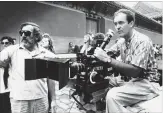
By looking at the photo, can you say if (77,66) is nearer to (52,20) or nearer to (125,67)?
(125,67)

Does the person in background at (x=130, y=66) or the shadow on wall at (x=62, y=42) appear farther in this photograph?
the shadow on wall at (x=62, y=42)

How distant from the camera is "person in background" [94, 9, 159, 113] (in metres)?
0.92

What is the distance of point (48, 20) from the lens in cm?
308

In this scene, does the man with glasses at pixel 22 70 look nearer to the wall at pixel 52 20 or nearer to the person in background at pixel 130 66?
the person in background at pixel 130 66

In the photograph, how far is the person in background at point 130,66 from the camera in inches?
36.4

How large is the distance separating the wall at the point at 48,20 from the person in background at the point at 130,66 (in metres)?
1.93

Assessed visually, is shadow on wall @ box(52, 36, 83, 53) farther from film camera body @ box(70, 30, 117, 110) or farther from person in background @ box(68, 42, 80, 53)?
film camera body @ box(70, 30, 117, 110)

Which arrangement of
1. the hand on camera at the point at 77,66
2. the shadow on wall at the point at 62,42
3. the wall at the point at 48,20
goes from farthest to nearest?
the shadow on wall at the point at 62,42, the wall at the point at 48,20, the hand on camera at the point at 77,66

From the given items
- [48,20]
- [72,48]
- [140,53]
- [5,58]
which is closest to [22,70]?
[5,58]

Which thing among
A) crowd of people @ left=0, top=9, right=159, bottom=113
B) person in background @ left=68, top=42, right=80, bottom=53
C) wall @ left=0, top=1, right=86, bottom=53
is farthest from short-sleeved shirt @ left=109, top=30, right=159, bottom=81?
person in background @ left=68, top=42, right=80, bottom=53

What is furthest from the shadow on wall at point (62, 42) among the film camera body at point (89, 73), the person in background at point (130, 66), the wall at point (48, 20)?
the person in background at point (130, 66)

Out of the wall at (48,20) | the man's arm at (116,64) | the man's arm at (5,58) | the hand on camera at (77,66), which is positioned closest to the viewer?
Result: the man's arm at (116,64)

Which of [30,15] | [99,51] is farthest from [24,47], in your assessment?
[30,15]

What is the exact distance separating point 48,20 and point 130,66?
8.18 feet
